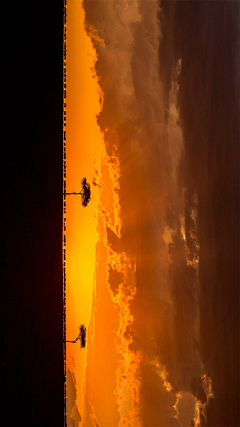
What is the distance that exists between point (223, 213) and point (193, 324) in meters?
0.30

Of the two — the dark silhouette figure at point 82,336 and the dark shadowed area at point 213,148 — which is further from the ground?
the dark shadowed area at point 213,148

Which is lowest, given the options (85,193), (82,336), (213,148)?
(82,336)

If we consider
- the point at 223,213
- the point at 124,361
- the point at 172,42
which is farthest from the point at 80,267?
the point at 172,42

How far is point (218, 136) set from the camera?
875mm

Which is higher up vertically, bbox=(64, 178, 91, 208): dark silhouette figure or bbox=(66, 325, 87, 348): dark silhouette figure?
bbox=(64, 178, 91, 208): dark silhouette figure

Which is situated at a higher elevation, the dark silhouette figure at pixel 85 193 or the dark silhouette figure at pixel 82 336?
the dark silhouette figure at pixel 85 193

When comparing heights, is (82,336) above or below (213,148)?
below
